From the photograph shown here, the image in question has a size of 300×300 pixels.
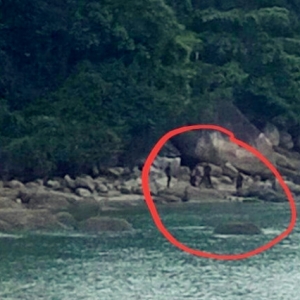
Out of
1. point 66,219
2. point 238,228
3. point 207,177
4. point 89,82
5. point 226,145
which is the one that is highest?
point 89,82

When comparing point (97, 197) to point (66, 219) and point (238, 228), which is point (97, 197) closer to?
point (66, 219)

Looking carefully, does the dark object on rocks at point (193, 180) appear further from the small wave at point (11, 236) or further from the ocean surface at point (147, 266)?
the small wave at point (11, 236)

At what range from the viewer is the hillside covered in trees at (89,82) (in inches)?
1435

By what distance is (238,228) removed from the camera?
28.9m

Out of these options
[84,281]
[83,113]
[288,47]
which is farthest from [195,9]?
[84,281]

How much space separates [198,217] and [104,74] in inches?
286

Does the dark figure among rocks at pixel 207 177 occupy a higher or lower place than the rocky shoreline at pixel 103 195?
higher

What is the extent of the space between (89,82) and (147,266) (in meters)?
12.9

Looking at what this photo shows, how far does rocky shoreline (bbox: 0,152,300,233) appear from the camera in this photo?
1137 inches

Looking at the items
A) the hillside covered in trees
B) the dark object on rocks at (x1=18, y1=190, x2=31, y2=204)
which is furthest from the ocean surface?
the hillside covered in trees

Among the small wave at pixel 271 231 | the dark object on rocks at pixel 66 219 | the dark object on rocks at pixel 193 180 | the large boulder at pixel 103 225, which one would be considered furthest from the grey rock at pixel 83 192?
the small wave at pixel 271 231

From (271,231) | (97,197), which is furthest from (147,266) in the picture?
(97,197)

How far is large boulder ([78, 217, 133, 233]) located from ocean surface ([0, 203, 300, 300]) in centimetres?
42

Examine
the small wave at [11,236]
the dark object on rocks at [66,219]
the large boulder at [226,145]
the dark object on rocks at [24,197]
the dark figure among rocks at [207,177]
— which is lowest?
the small wave at [11,236]
